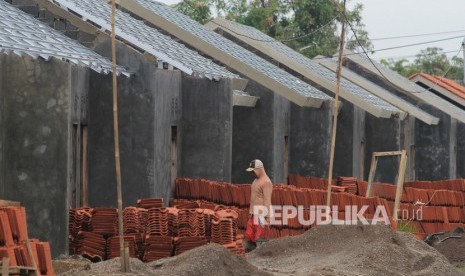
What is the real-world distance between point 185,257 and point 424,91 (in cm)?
3308

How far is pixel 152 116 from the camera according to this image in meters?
20.3

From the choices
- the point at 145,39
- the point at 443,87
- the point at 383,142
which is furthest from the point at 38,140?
the point at 443,87

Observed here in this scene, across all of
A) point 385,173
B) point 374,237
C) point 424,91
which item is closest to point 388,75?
point 424,91

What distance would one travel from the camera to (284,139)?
31.6 m

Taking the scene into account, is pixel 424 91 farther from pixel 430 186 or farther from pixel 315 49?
pixel 315 49

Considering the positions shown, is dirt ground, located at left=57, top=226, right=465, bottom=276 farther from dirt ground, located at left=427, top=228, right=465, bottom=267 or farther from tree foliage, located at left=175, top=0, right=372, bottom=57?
tree foliage, located at left=175, top=0, right=372, bottom=57

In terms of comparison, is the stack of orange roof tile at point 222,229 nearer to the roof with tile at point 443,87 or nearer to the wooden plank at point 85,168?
the wooden plank at point 85,168

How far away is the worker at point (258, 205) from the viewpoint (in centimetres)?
2083

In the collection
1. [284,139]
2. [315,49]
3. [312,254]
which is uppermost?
[315,49]

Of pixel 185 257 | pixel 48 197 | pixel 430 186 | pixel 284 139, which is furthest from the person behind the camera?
pixel 430 186

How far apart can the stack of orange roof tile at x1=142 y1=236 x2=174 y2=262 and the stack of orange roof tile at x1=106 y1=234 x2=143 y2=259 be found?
0.16 m

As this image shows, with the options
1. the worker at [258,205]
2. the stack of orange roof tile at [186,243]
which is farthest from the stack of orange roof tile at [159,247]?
the worker at [258,205]

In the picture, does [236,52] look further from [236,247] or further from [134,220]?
[134,220]

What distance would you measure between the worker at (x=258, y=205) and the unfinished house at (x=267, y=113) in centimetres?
711
